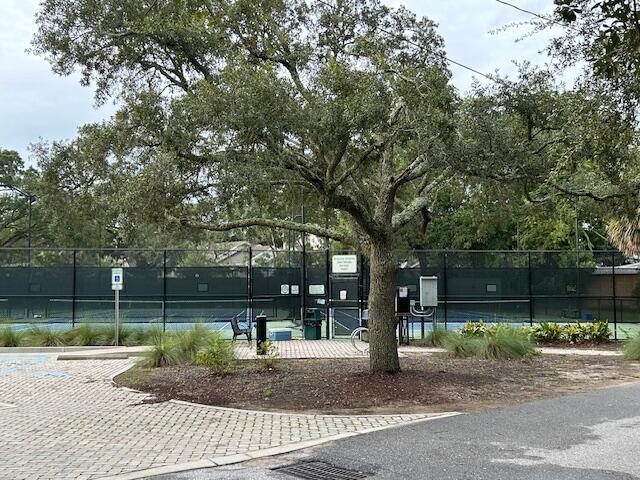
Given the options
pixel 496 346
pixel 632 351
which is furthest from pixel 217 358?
pixel 632 351

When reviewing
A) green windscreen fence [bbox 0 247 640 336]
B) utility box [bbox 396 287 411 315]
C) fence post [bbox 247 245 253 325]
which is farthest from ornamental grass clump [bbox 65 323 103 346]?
utility box [bbox 396 287 411 315]

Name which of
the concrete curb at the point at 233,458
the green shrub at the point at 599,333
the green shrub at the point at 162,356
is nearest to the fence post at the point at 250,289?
the green shrub at the point at 162,356

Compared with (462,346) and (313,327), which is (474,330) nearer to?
(462,346)

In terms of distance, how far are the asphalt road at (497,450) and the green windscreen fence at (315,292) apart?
1043 cm

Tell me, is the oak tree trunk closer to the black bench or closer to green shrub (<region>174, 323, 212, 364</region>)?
green shrub (<region>174, 323, 212, 364</region>)

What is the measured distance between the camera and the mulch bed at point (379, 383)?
9570mm

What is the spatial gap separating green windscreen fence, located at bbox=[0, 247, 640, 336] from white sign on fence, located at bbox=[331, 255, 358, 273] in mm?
400

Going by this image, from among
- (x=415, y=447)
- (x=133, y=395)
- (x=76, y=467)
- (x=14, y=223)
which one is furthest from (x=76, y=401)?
(x=14, y=223)

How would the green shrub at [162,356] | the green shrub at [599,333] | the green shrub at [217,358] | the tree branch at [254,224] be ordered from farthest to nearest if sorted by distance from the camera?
the green shrub at [599,333] < the green shrub at [162,356] < the green shrub at [217,358] < the tree branch at [254,224]

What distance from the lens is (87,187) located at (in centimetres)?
1221

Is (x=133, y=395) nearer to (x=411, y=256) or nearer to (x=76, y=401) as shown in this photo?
(x=76, y=401)

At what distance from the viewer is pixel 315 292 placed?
19.7m

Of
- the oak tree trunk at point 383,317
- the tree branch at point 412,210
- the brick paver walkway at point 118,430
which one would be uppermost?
the tree branch at point 412,210

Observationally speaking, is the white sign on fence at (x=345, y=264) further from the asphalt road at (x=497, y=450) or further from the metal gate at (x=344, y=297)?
the asphalt road at (x=497, y=450)
